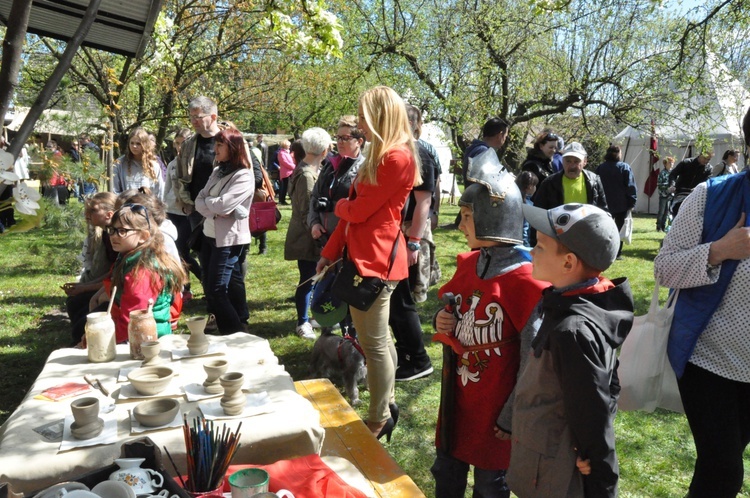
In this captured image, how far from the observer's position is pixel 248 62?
11672mm

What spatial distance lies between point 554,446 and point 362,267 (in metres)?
1.49

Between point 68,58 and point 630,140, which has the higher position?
point 630,140

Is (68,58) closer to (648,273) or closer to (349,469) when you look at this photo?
(349,469)

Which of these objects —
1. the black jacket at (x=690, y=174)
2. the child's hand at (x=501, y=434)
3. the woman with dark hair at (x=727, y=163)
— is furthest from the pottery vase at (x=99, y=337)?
the woman with dark hair at (x=727, y=163)

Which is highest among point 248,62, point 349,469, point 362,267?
point 248,62

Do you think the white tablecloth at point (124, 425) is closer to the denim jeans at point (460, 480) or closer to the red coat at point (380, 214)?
the denim jeans at point (460, 480)

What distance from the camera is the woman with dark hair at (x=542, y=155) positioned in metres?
6.45

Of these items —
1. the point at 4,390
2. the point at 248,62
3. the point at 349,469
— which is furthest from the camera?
the point at 248,62

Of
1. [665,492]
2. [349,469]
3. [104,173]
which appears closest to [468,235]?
[349,469]

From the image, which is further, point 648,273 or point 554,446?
point 648,273

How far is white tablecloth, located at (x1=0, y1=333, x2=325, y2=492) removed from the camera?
1.91 meters

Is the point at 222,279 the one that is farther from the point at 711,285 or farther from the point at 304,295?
the point at 711,285

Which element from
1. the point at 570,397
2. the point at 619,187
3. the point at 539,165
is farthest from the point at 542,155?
the point at 570,397

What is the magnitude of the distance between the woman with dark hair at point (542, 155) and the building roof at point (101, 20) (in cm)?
419
